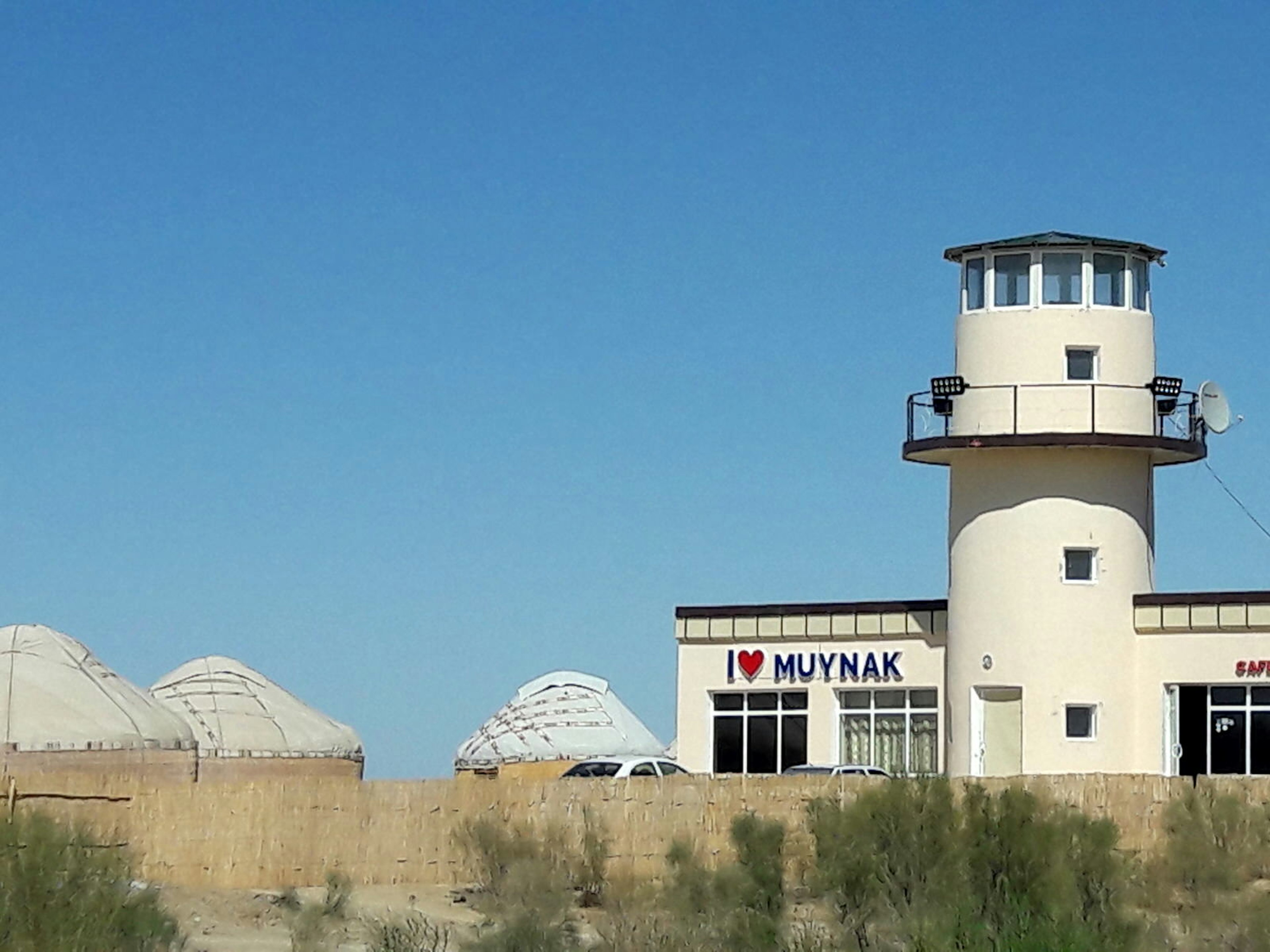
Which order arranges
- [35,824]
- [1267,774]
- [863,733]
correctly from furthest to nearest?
[863,733]
[1267,774]
[35,824]

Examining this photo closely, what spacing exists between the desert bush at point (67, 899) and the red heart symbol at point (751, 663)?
75.2 feet

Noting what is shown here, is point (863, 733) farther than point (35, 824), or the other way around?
point (863, 733)

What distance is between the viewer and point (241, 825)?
30.8m

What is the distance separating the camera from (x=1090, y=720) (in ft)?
128

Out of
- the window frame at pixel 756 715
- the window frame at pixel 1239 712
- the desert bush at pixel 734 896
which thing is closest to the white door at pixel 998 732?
the window frame at pixel 1239 712

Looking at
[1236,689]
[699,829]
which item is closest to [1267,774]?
[1236,689]

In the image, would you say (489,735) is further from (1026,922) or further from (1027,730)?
(1026,922)

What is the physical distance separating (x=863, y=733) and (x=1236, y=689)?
6364 mm

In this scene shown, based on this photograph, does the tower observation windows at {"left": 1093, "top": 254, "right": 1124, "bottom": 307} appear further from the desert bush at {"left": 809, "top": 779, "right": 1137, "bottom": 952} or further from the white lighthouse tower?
the desert bush at {"left": 809, "top": 779, "right": 1137, "bottom": 952}

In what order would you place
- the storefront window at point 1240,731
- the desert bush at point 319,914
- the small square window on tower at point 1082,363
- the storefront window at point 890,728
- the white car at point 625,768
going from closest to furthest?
1. the desert bush at point 319,914
2. the storefront window at point 1240,731
3. the white car at point 625,768
4. the small square window on tower at point 1082,363
5. the storefront window at point 890,728

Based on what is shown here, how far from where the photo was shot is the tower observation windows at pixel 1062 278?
39.2 metres

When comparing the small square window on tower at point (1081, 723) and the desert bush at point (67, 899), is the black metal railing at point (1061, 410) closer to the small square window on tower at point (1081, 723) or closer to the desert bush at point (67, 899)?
the small square window on tower at point (1081, 723)

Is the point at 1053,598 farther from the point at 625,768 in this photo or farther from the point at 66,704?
the point at 66,704

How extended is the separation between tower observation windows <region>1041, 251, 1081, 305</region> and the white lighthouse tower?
0.06 feet
